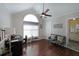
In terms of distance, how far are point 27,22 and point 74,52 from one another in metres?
1.12

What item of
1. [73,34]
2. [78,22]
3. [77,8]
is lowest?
[73,34]

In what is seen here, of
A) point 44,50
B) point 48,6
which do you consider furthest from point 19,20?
point 44,50

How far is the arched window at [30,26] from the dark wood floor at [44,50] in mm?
208

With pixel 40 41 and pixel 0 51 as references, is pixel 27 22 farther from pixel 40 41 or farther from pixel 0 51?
pixel 0 51

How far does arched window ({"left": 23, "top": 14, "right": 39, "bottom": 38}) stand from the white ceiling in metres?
0.19

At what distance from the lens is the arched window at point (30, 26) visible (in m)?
1.93

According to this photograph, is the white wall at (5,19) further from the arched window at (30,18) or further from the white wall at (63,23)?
the white wall at (63,23)

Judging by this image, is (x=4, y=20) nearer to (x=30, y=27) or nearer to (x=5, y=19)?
(x=5, y=19)

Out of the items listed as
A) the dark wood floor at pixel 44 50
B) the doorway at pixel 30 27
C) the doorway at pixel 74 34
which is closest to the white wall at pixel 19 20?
the doorway at pixel 30 27

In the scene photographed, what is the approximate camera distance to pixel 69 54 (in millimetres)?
1874

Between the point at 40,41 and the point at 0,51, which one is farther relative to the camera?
the point at 40,41

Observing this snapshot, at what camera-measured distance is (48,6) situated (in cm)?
191

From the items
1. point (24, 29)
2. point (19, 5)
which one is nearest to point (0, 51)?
point (24, 29)

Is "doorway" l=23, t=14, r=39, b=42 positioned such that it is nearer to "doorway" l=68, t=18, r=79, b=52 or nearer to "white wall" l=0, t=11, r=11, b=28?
"white wall" l=0, t=11, r=11, b=28
